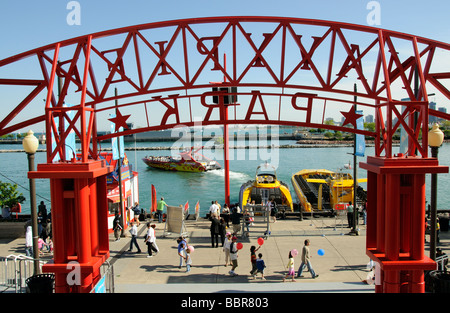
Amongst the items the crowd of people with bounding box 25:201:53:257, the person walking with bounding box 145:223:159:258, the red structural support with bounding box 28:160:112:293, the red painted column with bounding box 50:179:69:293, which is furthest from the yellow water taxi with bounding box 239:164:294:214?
the red painted column with bounding box 50:179:69:293

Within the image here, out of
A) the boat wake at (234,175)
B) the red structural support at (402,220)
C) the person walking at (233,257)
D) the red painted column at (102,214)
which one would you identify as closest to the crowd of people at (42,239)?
the red painted column at (102,214)

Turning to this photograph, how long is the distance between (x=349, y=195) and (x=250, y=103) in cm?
1539

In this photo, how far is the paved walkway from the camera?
33.3 ft

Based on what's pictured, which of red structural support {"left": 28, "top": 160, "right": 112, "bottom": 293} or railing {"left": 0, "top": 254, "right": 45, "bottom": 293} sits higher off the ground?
red structural support {"left": 28, "top": 160, "right": 112, "bottom": 293}

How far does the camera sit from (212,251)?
44.9 feet

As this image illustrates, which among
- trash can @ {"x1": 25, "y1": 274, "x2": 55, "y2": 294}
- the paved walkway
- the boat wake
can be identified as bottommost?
the boat wake

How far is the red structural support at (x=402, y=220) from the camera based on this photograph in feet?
22.0

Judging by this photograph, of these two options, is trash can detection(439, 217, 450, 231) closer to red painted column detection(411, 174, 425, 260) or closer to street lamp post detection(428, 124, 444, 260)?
street lamp post detection(428, 124, 444, 260)

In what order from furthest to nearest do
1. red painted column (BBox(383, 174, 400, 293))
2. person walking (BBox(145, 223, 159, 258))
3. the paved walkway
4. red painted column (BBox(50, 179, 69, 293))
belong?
person walking (BBox(145, 223, 159, 258)) → the paved walkway → red painted column (BBox(50, 179, 69, 293)) → red painted column (BBox(383, 174, 400, 293))

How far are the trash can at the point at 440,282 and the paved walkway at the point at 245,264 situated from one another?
1.65 m

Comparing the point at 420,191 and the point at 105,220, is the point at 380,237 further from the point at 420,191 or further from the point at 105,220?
the point at 105,220

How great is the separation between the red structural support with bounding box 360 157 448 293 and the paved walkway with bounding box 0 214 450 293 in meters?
3.02
